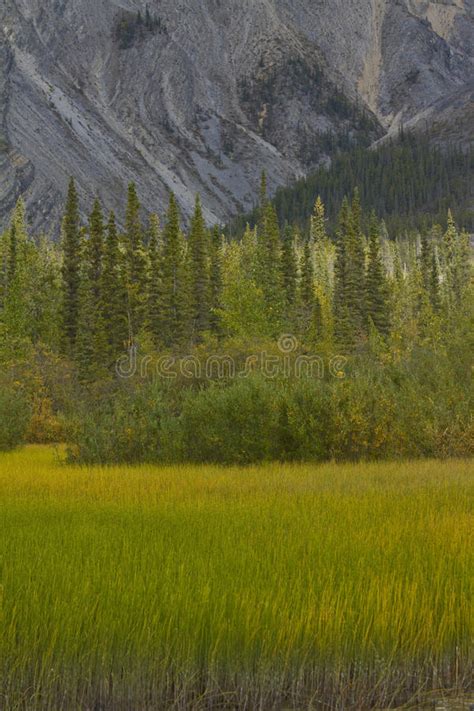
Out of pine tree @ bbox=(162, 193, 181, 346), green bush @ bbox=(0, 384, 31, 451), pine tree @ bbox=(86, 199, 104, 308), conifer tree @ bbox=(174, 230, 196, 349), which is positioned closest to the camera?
green bush @ bbox=(0, 384, 31, 451)

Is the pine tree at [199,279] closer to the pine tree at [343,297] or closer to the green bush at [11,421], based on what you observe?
the pine tree at [343,297]

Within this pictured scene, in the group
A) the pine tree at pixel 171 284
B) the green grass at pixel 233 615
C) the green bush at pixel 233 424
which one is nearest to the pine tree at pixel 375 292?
the pine tree at pixel 171 284

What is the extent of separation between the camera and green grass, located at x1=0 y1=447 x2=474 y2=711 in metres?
4.55

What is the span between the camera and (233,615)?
16.3 ft

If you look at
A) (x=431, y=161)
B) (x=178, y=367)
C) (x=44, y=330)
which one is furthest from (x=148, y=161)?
(x=178, y=367)

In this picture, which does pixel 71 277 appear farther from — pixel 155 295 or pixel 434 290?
pixel 434 290

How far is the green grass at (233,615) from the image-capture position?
4.55 meters

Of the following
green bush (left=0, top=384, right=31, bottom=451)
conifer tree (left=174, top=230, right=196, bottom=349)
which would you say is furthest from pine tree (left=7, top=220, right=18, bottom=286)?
green bush (left=0, top=384, right=31, bottom=451)

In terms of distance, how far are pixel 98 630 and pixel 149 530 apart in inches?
145

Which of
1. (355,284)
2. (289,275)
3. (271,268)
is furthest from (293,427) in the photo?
(355,284)

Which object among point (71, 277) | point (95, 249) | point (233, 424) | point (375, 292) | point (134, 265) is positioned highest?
point (95, 249)

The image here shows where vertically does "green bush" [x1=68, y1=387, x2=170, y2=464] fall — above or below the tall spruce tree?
below

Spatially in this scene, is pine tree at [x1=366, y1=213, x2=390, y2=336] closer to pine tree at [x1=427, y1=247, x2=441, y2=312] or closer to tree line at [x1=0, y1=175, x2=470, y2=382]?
tree line at [x1=0, y1=175, x2=470, y2=382]

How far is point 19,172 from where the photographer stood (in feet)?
449
